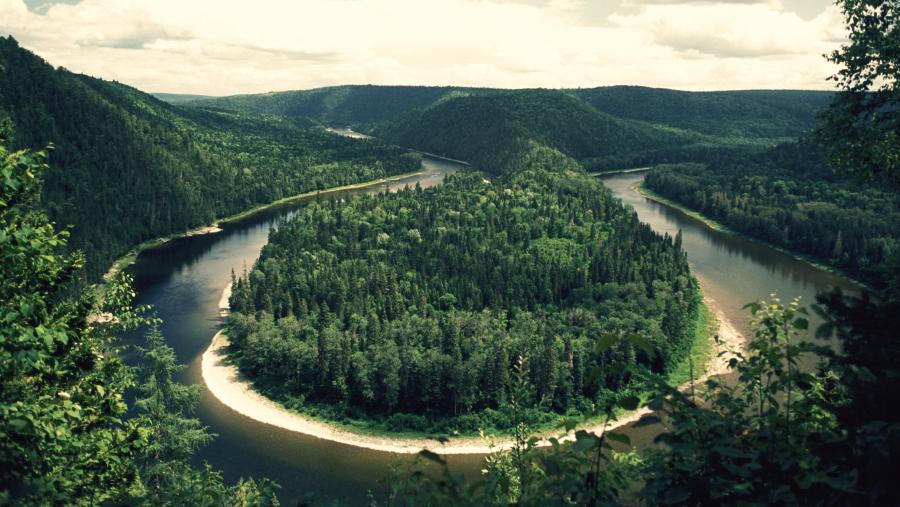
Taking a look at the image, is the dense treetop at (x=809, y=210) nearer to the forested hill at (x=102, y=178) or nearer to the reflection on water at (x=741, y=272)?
the reflection on water at (x=741, y=272)

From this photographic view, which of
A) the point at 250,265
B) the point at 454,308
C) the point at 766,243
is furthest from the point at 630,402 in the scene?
the point at 766,243

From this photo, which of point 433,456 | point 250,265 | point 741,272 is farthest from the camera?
point 250,265

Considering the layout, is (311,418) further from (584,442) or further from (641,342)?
(641,342)

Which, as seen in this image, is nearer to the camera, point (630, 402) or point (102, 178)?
point (630, 402)

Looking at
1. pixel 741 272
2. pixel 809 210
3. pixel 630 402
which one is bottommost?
pixel 741 272

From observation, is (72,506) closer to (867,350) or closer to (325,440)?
(867,350)

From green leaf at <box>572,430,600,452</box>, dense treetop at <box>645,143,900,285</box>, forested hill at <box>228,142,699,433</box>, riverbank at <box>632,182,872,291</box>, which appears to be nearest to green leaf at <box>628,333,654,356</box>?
green leaf at <box>572,430,600,452</box>

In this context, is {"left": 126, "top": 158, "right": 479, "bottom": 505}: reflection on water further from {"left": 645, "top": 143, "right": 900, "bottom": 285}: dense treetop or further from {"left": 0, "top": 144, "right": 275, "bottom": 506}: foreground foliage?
{"left": 645, "top": 143, "right": 900, "bottom": 285}: dense treetop

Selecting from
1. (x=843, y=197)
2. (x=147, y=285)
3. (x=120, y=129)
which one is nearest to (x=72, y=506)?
(x=147, y=285)

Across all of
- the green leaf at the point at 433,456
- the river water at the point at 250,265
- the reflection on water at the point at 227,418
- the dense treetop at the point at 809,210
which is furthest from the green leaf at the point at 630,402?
the dense treetop at the point at 809,210
